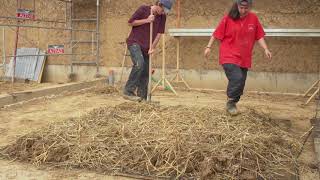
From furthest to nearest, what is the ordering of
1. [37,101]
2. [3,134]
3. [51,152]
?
[37,101], [3,134], [51,152]

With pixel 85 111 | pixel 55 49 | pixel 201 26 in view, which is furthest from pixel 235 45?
pixel 55 49

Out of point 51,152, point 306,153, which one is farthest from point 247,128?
point 51,152

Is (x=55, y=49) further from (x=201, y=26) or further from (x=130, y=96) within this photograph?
(x=130, y=96)

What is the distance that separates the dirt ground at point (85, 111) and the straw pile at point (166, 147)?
0.17 metres

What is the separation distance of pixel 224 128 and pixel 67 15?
25.7 ft

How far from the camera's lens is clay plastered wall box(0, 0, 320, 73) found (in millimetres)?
9273

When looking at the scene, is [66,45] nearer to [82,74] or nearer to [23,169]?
[82,74]

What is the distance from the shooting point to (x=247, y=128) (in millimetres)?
4633

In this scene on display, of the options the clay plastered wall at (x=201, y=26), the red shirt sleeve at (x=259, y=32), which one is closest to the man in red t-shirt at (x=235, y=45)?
the red shirt sleeve at (x=259, y=32)

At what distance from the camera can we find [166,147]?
3850 mm

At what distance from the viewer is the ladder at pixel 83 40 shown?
11.0m

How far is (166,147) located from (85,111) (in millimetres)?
3283

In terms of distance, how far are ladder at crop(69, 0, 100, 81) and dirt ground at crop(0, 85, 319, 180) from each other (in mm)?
1922

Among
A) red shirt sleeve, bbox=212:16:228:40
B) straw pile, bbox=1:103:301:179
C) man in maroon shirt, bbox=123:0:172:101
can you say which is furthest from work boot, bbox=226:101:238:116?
man in maroon shirt, bbox=123:0:172:101
